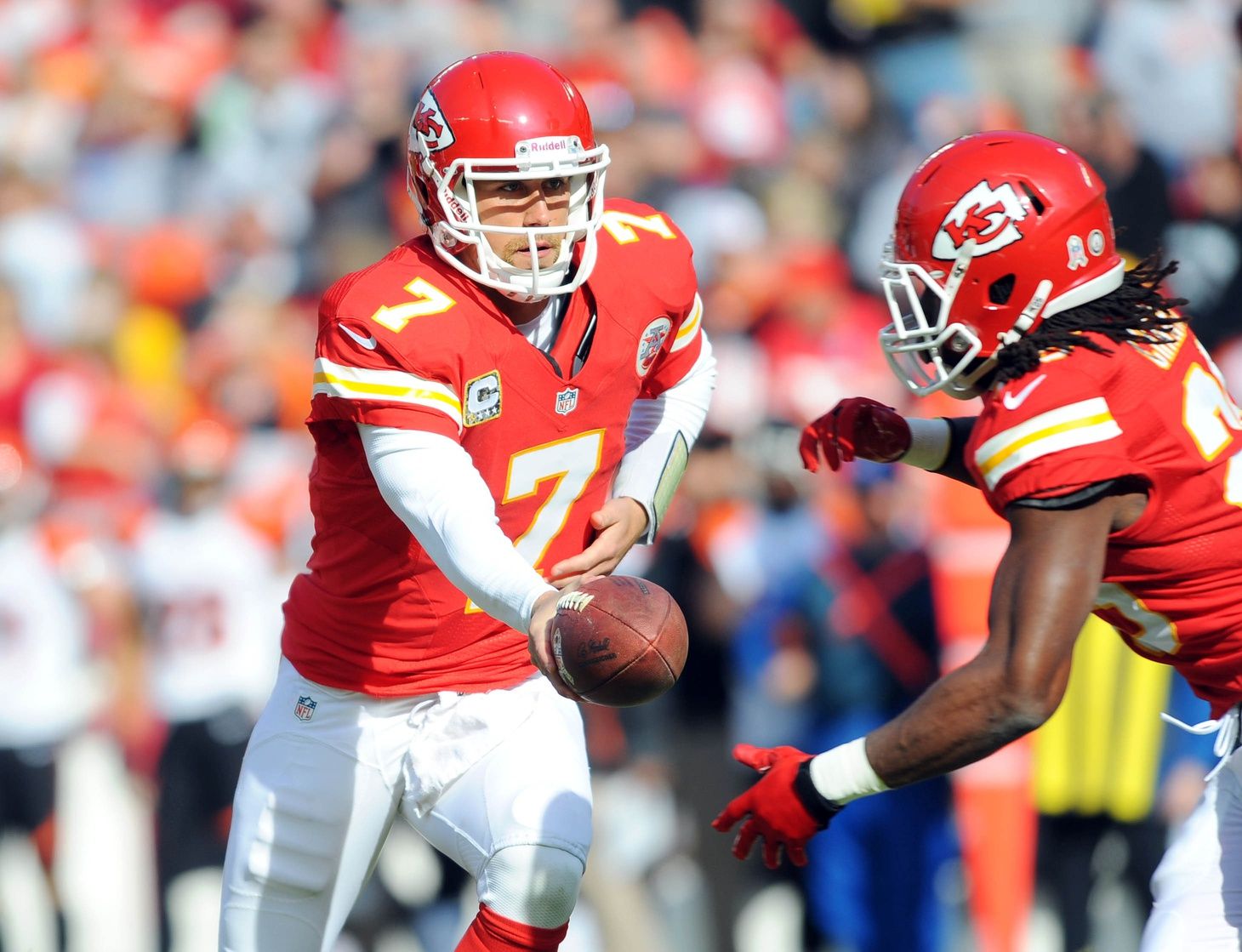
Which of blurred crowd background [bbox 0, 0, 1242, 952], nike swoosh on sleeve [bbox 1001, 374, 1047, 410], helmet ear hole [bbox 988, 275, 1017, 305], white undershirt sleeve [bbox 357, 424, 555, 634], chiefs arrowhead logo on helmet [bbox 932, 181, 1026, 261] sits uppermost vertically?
chiefs arrowhead logo on helmet [bbox 932, 181, 1026, 261]

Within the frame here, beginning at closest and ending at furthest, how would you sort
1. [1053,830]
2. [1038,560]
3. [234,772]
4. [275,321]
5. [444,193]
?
[1038,560] < [444,193] < [1053,830] < [234,772] < [275,321]

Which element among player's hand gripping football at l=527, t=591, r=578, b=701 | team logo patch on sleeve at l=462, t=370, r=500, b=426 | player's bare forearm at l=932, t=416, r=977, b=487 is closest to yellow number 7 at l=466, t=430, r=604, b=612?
team logo patch on sleeve at l=462, t=370, r=500, b=426

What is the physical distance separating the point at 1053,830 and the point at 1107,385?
2941 millimetres

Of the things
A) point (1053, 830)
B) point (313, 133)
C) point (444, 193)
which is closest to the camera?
A: point (444, 193)

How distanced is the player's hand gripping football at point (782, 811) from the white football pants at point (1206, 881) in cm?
58

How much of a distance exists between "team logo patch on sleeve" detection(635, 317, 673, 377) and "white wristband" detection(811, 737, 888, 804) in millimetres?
938

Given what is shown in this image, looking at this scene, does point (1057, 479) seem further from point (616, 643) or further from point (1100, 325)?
point (616, 643)

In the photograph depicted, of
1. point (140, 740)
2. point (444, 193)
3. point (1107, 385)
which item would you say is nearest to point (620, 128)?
point (140, 740)

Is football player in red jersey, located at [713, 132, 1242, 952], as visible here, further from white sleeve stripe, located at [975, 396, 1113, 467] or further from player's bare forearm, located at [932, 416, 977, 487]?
player's bare forearm, located at [932, 416, 977, 487]

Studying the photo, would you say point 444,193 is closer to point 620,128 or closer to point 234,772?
point 234,772

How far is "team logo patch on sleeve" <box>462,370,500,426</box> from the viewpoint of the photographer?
3.03m

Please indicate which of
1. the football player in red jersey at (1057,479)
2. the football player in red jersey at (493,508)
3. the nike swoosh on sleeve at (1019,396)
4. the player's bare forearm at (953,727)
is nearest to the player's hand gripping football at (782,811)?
the football player in red jersey at (1057,479)

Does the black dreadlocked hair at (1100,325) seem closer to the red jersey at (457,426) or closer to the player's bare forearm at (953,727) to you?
the player's bare forearm at (953,727)

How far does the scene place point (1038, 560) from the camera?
2.62 m
